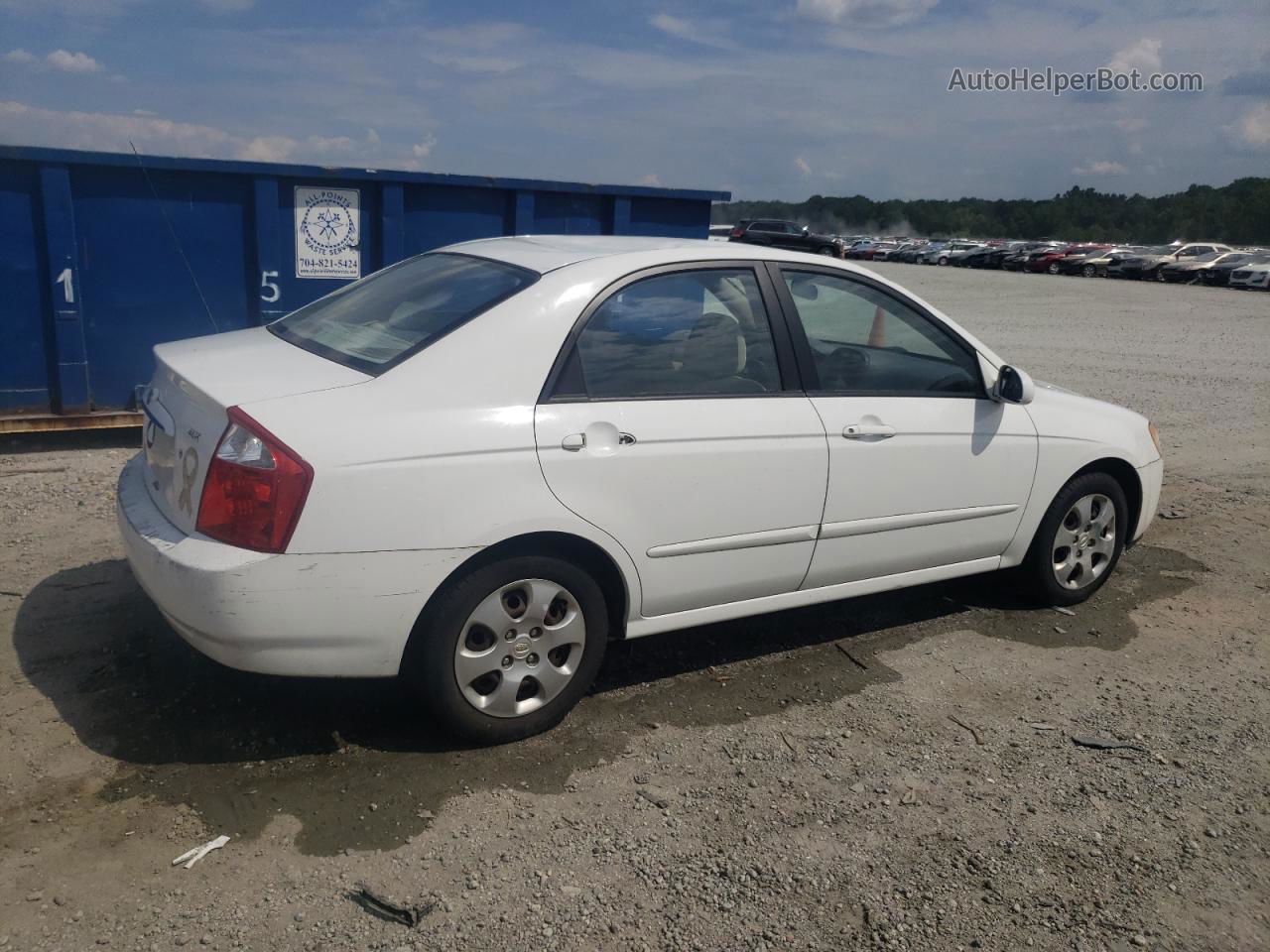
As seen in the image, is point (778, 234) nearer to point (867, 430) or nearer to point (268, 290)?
point (268, 290)

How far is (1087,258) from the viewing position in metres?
49.2

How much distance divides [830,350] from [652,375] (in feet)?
2.93

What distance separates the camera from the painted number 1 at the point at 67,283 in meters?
7.00

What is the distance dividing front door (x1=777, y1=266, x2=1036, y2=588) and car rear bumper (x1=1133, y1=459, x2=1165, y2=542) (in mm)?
871

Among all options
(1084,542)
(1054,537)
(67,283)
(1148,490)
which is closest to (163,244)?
(67,283)

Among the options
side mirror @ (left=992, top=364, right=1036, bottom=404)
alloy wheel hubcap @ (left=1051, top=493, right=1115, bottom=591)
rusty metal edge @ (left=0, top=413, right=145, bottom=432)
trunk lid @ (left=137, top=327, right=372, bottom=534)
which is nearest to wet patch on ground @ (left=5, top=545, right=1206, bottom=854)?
alloy wheel hubcap @ (left=1051, top=493, right=1115, bottom=591)

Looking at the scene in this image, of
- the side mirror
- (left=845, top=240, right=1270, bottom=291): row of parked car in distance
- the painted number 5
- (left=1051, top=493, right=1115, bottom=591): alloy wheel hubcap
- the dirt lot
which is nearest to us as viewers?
the dirt lot

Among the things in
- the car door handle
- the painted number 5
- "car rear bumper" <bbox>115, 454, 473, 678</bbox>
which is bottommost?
"car rear bumper" <bbox>115, 454, 473, 678</bbox>

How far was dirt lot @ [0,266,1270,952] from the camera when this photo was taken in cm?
284

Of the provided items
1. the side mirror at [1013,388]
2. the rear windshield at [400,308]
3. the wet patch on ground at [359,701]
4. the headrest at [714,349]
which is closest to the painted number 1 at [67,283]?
the wet patch on ground at [359,701]

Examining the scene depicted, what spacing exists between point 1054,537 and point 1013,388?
2.80 feet

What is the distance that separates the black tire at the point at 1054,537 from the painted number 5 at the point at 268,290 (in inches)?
212

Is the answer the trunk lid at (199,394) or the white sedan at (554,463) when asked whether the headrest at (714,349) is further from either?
the trunk lid at (199,394)

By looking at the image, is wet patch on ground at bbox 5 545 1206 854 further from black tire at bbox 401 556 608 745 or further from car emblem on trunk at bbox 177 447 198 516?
car emblem on trunk at bbox 177 447 198 516
